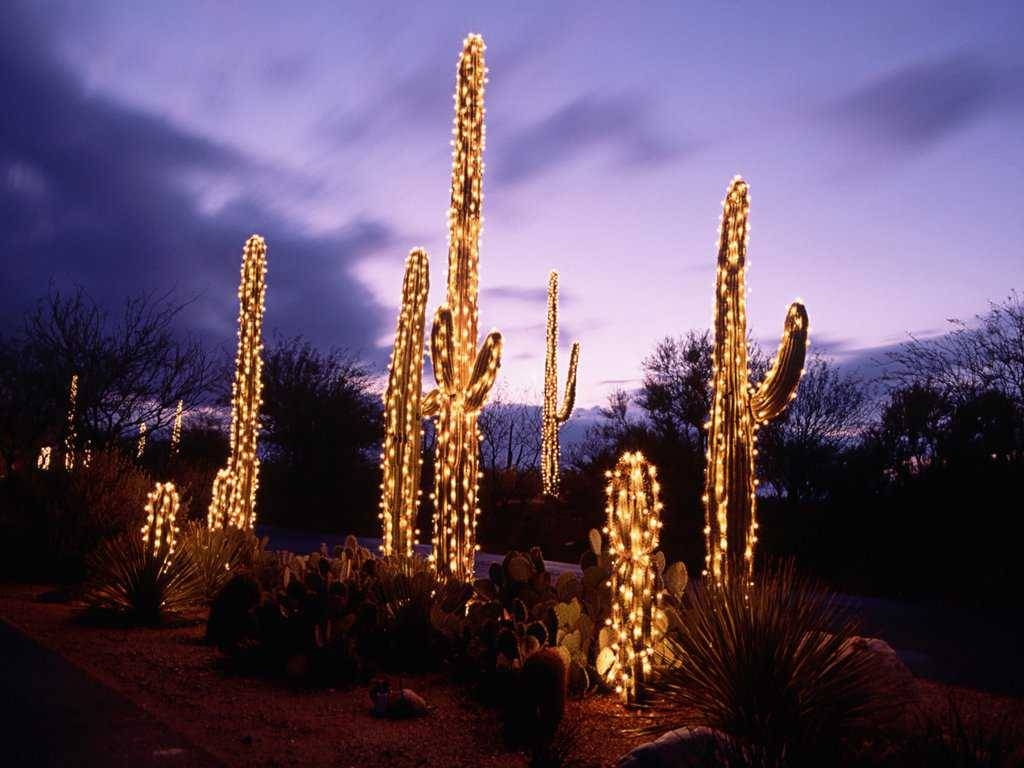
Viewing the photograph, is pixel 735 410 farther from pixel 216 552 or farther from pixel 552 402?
pixel 552 402

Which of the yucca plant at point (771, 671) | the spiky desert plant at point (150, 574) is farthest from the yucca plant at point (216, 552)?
the yucca plant at point (771, 671)

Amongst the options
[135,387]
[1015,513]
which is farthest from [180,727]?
[135,387]

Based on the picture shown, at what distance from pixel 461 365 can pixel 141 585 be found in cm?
384

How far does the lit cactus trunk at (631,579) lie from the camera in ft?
21.4

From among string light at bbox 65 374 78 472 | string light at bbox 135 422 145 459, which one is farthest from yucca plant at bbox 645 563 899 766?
string light at bbox 135 422 145 459

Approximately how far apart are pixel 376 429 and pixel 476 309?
88.6ft

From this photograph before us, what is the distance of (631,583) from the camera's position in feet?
21.7

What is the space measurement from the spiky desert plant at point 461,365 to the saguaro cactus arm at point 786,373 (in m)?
2.63

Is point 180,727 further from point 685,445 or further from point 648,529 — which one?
point 685,445

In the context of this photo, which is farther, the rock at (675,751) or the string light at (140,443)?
the string light at (140,443)

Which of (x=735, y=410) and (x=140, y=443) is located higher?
(x=140, y=443)

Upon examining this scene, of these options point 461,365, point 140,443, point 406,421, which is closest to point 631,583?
point 461,365

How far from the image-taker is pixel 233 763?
5188 millimetres

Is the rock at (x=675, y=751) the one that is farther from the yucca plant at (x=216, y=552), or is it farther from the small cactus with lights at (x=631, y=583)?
the yucca plant at (x=216, y=552)
